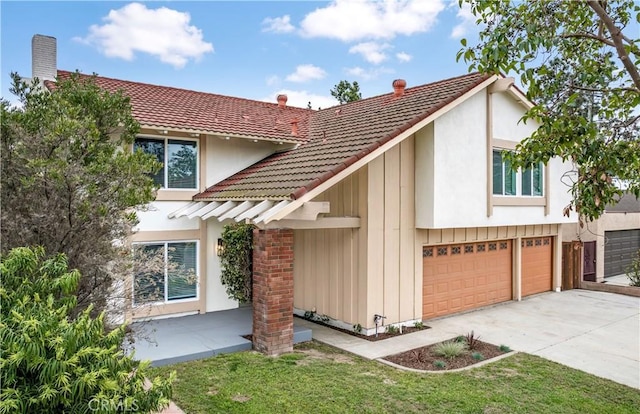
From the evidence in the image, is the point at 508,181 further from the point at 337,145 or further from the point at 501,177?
the point at 337,145

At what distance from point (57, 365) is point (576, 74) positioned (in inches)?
320

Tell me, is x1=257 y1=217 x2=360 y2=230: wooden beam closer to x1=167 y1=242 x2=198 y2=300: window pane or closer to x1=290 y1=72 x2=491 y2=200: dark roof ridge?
x1=290 y1=72 x2=491 y2=200: dark roof ridge

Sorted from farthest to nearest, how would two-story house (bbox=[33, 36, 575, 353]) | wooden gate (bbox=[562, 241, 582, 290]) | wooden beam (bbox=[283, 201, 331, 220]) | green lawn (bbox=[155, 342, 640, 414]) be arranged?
wooden gate (bbox=[562, 241, 582, 290]), two-story house (bbox=[33, 36, 575, 353]), wooden beam (bbox=[283, 201, 331, 220]), green lawn (bbox=[155, 342, 640, 414])

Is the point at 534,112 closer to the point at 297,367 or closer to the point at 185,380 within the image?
the point at 297,367

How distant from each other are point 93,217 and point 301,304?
314 inches

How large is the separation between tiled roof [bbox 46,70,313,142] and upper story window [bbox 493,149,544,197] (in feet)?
20.3

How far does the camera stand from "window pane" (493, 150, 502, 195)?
1320 cm

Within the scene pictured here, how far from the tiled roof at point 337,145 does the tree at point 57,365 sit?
5019mm

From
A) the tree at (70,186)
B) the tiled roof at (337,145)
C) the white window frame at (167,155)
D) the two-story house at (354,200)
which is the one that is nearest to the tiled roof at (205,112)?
the two-story house at (354,200)

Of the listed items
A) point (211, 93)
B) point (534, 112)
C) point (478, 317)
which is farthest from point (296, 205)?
point (211, 93)

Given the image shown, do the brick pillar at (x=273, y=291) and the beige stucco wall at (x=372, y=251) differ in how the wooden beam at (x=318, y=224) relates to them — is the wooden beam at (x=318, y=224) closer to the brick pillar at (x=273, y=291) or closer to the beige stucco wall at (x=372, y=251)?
the brick pillar at (x=273, y=291)

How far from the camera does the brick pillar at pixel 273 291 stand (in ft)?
29.9

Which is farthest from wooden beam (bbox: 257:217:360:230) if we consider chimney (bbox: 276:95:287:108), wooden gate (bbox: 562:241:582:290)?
wooden gate (bbox: 562:241:582:290)

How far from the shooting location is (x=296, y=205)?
8492mm
